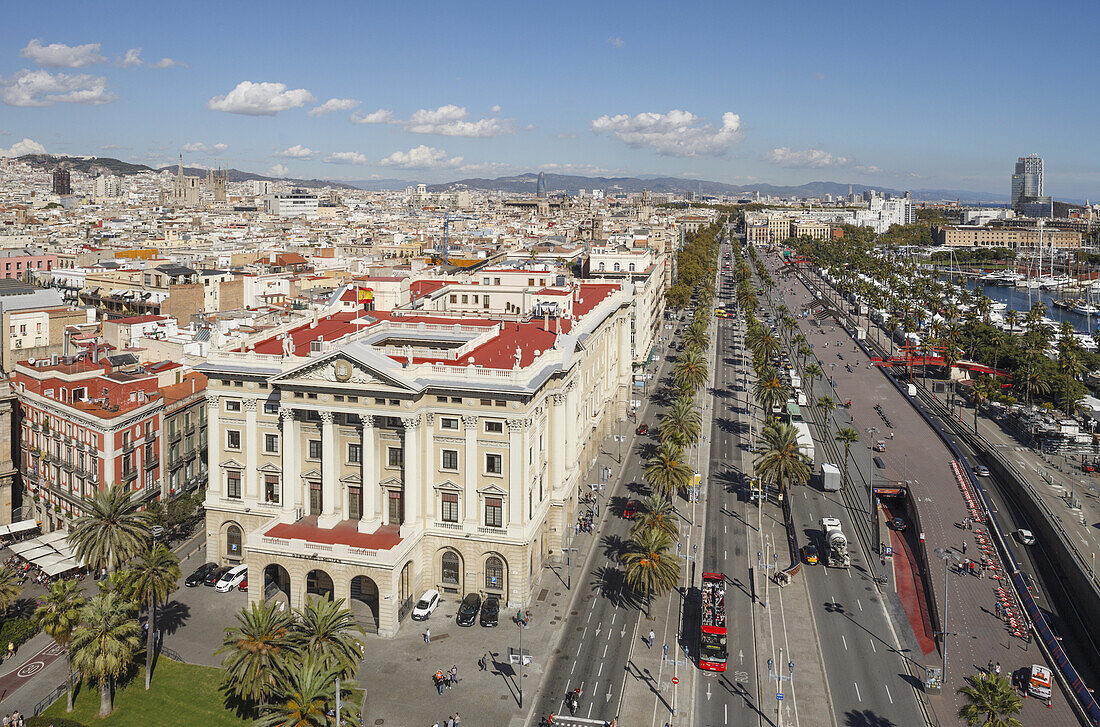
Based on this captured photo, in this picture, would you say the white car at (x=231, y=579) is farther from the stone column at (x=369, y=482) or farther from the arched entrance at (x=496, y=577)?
the arched entrance at (x=496, y=577)

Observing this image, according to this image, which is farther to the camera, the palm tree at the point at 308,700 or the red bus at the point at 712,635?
the red bus at the point at 712,635

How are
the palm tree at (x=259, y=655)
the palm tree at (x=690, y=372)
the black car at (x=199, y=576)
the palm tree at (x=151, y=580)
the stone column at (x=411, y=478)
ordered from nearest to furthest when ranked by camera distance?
1. the palm tree at (x=259, y=655)
2. the palm tree at (x=151, y=580)
3. the stone column at (x=411, y=478)
4. the black car at (x=199, y=576)
5. the palm tree at (x=690, y=372)

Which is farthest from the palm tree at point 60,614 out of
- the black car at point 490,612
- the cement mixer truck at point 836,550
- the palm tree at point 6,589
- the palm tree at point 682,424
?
the palm tree at point 682,424

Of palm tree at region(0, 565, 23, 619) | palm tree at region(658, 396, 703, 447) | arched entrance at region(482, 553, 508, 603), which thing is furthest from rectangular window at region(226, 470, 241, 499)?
palm tree at region(658, 396, 703, 447)

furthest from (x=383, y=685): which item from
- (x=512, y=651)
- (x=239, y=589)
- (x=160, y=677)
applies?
(x=239, y=589)

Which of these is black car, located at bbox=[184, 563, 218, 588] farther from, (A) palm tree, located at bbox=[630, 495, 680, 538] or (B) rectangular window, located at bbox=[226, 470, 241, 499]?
(A) palm tree, located at bbox=[630, 495, 680, 538]

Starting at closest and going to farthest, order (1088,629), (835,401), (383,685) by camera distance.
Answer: (383,685) < (1088,629) < (835,401)

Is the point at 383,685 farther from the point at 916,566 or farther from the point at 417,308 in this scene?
the point at 417,308

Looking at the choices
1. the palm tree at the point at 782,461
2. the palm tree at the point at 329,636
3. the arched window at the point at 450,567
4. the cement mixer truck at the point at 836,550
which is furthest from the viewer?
the palm tree at the point at 782,461
